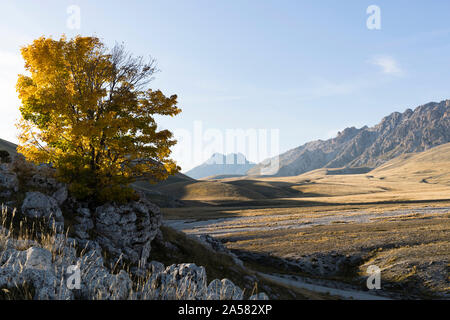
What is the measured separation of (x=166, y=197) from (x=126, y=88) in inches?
5210

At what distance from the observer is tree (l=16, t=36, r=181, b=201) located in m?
19.3

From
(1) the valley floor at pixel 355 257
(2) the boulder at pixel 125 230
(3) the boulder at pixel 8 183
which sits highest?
(3) the boulder at pixel 8 183

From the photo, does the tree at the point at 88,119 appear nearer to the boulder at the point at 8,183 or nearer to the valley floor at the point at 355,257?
the boulder at the point at 8,183

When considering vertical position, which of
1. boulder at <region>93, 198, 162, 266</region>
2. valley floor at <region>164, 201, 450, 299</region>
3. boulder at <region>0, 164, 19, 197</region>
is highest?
boulder at <region>0, 164, 19, 197</region>

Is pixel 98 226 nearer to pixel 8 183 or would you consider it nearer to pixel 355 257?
pixel 8 183

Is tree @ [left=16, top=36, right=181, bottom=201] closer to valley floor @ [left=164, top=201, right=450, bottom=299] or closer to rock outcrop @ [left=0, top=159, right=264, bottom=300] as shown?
rock outcrop @ [left=0, top=159, right=264, bottom=300]

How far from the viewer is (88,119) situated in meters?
20.1

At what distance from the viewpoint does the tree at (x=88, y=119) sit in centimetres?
1930

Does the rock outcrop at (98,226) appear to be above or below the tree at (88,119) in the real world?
below

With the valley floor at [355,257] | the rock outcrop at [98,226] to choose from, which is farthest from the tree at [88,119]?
the valley floor at [355,257]

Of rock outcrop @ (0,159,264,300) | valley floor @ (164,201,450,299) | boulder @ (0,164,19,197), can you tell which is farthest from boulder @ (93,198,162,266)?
valley floor @ (164,201,450,299)

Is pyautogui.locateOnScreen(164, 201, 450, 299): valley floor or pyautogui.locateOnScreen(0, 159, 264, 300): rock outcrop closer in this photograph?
pyautogui.locateOnScreen(0, 159, 264, 300): rock outcrop
